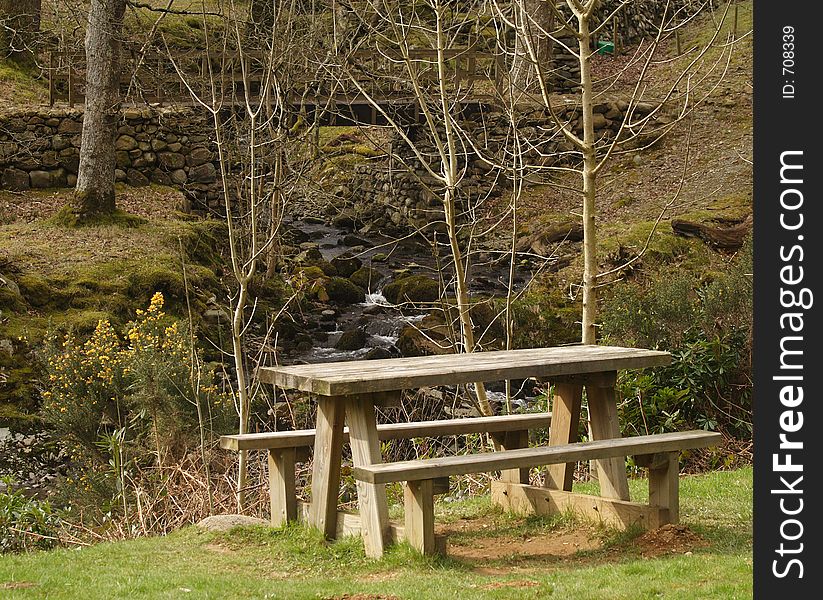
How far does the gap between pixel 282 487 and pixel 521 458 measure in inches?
67.9

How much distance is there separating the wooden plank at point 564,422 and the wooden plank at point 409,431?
324 millimetres

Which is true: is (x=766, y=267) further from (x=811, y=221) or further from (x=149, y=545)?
(x=149, y=545)

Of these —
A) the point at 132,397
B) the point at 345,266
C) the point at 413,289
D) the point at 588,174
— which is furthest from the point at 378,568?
the point at 345,266

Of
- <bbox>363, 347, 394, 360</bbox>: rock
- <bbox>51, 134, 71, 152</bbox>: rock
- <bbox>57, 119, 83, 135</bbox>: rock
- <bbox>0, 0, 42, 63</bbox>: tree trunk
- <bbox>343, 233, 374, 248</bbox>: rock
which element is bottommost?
<bbox>363, 347, 394, 360</bbox>: rock

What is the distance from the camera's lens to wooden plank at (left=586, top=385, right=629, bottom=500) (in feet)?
20.8

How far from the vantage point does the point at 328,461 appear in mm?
6113

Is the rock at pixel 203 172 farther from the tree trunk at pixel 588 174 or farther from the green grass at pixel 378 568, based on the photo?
the green grass at pixel 378 568

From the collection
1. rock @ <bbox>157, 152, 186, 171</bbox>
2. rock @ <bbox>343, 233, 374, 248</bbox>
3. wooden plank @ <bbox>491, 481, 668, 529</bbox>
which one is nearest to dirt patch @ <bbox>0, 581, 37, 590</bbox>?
wooden plank @ <bbox>491, 481, 668, 529</bbox>

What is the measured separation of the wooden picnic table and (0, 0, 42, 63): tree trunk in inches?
697

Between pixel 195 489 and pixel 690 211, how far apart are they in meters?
11.6

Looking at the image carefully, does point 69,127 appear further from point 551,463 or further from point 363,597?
point 363,597

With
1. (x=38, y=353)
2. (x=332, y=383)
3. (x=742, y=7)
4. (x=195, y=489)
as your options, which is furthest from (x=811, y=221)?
(x=742, y=7)

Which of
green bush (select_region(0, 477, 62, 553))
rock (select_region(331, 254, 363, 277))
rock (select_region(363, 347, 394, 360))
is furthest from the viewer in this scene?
rock (select_region(331, 254, 363, 277))

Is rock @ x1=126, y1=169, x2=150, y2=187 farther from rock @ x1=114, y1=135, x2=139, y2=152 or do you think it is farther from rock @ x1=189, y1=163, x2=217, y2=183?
rock @ x1=189, y1=163, x2=217, y2=183
